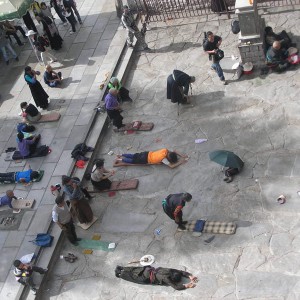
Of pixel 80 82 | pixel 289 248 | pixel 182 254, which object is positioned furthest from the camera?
pixel 80 82

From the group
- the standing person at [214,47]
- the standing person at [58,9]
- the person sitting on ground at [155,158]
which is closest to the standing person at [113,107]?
the person sitting on ground at [155,158]

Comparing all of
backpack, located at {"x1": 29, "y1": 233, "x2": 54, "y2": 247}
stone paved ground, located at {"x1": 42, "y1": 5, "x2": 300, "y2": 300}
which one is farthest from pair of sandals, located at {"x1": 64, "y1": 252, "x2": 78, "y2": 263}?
backpack, located at {"x1": 29, "y1": 233, "x2": 54, "y2": 247}

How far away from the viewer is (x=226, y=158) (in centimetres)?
1195

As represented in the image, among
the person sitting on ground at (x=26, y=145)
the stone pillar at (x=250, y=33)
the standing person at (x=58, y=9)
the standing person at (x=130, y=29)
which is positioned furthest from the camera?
the standing person at (x=58, y=9)

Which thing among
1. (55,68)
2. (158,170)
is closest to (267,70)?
(158,170)

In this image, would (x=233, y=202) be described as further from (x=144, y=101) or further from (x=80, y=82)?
(x=80, y=82)

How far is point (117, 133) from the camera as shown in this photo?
1486cm

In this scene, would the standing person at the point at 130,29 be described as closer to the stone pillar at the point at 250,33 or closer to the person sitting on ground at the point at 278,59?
the stone pillar at the point at 250,33

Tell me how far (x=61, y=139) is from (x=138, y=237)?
4563 millimetres

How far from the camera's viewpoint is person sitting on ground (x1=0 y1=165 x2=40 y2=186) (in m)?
13.9

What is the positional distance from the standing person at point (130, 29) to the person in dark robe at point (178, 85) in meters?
3.44

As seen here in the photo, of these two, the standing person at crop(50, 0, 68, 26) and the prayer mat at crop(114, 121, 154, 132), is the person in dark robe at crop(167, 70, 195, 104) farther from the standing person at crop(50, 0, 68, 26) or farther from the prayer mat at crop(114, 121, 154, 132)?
the standing person at crop(50, 0, 68, 26)

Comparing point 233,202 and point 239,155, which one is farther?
point 239,155

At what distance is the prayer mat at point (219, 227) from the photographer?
11.2 m
